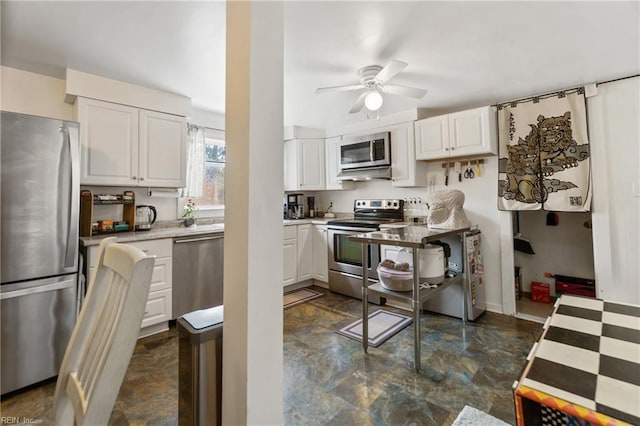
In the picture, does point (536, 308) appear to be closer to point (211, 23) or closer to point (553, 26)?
point (553, 26)

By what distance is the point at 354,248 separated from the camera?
3566 millimetres

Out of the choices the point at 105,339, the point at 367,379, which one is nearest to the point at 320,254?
the point at 367,379

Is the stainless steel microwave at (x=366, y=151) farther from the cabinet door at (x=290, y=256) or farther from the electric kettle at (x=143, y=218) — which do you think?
the electric kettle at (x=143, y=218)

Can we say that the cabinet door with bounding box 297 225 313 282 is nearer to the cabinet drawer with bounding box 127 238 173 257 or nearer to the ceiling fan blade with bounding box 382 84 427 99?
the cabinet drawer with bounding box 127 238 173 257

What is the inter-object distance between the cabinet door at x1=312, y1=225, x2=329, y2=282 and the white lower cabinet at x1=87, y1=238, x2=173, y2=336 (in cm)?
194

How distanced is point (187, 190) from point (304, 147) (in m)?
1.77

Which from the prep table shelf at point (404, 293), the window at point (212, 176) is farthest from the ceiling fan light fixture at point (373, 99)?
the window at point (212, 176)

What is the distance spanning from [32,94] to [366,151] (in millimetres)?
3379

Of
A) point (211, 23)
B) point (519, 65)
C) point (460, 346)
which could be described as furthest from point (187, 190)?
point (519, 65)

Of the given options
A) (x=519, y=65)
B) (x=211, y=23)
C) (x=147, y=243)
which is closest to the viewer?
(x=211, y=23)

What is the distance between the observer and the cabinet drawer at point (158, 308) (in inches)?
98.7

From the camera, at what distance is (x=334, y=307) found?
3301 millimetres

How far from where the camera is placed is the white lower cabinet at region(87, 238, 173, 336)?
8.23 ft

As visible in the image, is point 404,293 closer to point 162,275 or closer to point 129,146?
point 162,275
